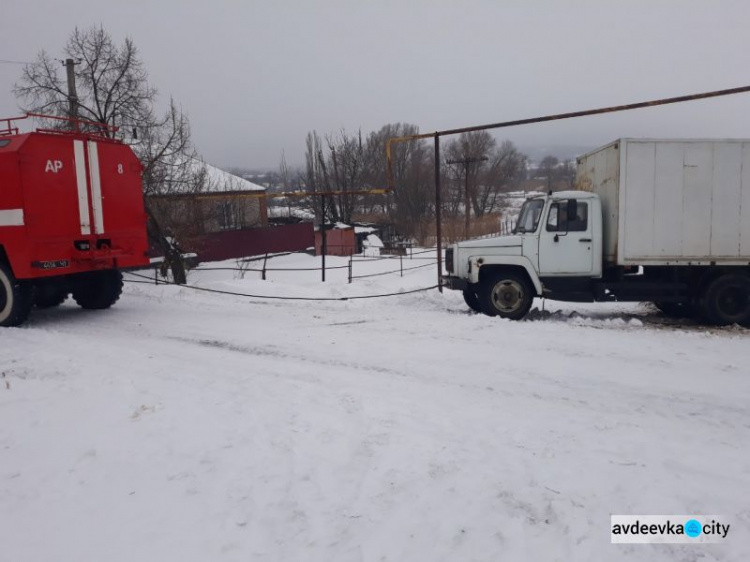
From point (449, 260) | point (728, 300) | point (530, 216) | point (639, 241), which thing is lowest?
point (728, 300)

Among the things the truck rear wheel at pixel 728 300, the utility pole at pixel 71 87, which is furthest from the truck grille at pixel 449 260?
the utility pole at pixel 71 87

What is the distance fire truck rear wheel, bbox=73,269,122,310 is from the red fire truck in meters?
0.31

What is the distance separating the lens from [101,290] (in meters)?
11.3

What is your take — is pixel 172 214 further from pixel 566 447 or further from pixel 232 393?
pixel 566 447

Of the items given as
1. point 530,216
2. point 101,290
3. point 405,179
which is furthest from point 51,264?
point 405,179

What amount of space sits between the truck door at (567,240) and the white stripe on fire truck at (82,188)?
8.52 meters

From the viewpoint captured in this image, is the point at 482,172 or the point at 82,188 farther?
the point at 482,172

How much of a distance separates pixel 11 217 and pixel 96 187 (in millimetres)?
1509

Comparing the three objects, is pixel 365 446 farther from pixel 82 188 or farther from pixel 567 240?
pixel 82 188

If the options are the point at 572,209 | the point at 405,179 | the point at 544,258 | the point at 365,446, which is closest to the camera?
the point at 365,446

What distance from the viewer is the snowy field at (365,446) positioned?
3.34 m

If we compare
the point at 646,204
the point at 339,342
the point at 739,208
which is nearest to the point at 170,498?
the point at 339,342

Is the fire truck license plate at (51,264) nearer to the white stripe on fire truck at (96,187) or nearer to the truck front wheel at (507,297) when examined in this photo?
the white stripe on fire truck at (96,187)

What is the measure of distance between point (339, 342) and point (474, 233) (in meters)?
37.0
